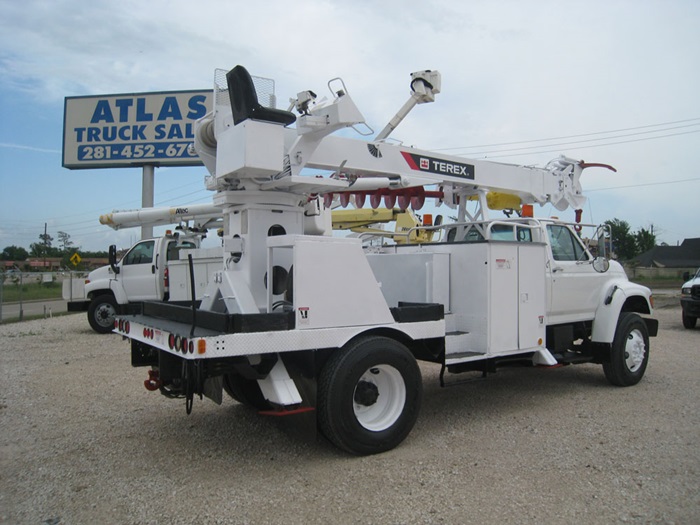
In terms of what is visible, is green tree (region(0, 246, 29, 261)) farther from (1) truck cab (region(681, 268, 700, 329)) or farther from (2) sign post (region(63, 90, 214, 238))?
(1) truck cab (region(681, 268, 700, 329))

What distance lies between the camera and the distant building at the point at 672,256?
2495 inches

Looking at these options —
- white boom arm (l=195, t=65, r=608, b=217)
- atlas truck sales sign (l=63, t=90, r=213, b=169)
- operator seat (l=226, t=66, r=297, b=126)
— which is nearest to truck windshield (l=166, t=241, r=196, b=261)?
white boom arm (l=195, t=65, r=608, b=217)

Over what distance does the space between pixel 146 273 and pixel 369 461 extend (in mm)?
10232

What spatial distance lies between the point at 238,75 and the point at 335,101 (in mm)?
933

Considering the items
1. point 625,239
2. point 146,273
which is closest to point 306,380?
point 146,273

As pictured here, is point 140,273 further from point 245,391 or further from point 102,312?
point 245,391

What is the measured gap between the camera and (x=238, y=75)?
5.33 m

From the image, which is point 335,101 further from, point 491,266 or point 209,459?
point 209,459

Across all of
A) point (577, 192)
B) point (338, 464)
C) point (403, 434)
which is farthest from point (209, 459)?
point (577, 192)

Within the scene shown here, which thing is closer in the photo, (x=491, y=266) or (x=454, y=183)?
(x=491, y=266)

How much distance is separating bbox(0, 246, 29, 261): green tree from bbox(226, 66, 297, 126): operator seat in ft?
305

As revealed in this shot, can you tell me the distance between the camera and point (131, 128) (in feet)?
77.3

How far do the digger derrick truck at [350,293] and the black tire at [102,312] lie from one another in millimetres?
8989

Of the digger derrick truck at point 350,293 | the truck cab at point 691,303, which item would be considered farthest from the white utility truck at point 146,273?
the truck cab at point 691,303
